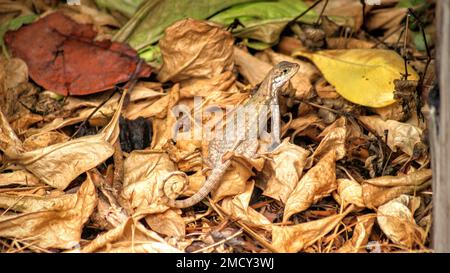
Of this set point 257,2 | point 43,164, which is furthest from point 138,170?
point 257,2

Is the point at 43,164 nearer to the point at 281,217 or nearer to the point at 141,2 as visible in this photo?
the point at 281,217

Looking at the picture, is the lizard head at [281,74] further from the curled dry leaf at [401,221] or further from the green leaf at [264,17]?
the curled dry leaf at [401,221]

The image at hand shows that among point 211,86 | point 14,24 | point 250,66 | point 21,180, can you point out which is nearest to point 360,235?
point 211,86

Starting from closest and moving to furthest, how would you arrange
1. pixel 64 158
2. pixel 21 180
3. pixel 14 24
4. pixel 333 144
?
pixel 64 158 → pixel 21 180 → pixel 333 144 → pixel 14 24

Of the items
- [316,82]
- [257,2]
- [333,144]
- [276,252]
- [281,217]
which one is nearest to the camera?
[276,252]

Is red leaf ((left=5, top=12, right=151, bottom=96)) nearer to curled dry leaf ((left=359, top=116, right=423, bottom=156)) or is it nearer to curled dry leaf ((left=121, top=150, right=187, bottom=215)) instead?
curled dry leaf ((left=121, top=150, right=187, bottom=215))

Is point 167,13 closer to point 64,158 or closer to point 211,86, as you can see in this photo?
point 211,86

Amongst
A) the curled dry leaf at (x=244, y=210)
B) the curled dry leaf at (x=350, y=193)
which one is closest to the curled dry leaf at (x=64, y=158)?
the curled dry leaf at (x=244, y=210)
